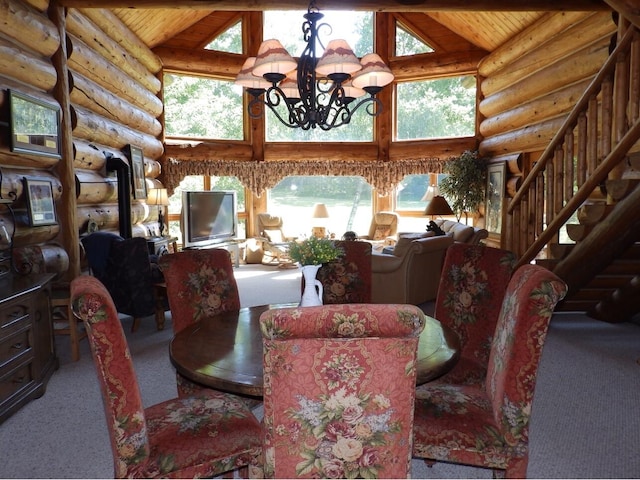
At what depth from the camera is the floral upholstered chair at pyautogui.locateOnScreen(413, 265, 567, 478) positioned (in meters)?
1.61

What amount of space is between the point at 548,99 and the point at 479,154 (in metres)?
2.25

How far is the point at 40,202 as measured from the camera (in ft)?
13.6

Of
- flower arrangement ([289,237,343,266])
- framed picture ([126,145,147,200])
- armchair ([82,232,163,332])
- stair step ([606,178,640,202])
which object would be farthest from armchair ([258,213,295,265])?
flower arrangement ([289,237,343,266])

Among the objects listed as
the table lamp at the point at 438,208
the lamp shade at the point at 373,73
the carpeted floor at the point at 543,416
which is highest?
the lamp shade at the point at 373,73

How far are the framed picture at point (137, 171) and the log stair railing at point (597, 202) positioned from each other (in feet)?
16.1

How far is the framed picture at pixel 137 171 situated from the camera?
663cm

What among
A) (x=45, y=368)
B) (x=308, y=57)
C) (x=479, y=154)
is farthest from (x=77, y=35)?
(x=479, y=154)

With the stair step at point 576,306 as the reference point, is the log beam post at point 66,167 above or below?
above

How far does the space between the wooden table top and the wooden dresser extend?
1295 millimetres

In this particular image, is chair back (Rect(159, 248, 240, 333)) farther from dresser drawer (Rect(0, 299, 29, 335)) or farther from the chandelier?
the chandelier

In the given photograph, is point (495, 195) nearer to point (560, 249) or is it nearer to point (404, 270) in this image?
point (404, 270)

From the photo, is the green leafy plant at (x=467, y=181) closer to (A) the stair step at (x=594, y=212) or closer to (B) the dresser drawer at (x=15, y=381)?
(A) the stair step at (x=594, y=212)

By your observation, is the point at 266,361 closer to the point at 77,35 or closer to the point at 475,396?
the point at 475,396

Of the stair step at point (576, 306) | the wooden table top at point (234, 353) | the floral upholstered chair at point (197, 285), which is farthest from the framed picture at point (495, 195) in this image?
the floral upholstered chair at point (197, 285)
